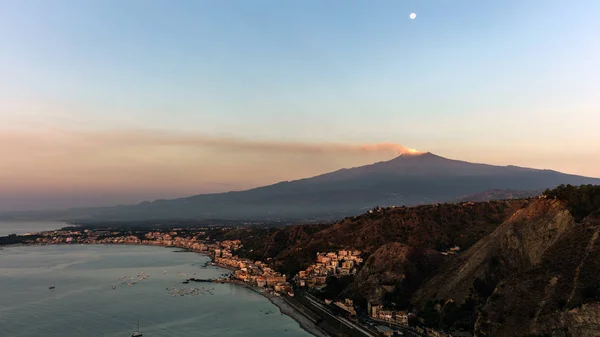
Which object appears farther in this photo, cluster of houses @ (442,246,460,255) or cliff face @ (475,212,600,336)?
cluster of houses @ (442,246,460,255)

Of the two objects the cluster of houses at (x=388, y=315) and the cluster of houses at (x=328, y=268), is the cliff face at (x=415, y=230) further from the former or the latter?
the cluster of houses at (x=388, y=315)

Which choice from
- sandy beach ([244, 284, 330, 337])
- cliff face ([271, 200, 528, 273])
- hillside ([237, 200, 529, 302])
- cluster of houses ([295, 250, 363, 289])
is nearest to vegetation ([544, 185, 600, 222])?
hillside ([237, 200, 529, 302])

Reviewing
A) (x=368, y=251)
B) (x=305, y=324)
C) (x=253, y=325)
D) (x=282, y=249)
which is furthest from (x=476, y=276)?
(x=282, y=249)

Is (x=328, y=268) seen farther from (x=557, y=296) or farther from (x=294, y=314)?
(x=557, y=296)

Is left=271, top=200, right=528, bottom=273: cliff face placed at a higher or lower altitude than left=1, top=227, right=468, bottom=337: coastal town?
higher

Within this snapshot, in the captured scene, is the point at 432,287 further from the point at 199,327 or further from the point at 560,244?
the point at 199,327

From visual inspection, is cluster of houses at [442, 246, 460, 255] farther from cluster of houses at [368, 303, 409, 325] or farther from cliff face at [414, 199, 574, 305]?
cluster of houses at [368, 303, 409, 325]
